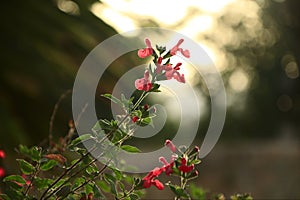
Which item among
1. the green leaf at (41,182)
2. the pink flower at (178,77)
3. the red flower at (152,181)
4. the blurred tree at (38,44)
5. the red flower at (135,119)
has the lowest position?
the red flower at (152,181)

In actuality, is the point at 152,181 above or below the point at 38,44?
below

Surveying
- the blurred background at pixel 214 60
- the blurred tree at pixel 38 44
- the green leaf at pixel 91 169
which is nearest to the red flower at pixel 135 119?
the green leaf at pixel 91 169

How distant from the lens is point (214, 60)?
677cm

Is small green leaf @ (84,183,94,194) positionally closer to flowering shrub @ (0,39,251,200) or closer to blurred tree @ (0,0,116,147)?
flowering shrub @ (0,39,251,200)

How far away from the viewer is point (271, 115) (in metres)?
8.16

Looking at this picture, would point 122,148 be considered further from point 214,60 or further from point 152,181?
point 214,60

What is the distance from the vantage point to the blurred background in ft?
9.02

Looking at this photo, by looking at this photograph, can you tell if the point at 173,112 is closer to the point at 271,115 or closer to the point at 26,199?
the point at 271,115

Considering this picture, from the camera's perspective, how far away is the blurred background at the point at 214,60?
2.75m

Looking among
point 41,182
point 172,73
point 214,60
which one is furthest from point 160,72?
point 214,60

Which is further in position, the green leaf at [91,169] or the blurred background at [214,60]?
the blurred background at [214,60]

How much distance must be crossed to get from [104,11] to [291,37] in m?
5.90

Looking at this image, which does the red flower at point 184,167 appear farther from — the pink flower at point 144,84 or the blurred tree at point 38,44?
the blurred tree at point 38,44

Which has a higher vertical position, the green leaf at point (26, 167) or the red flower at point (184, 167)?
the green leaf at point (26, 167)
